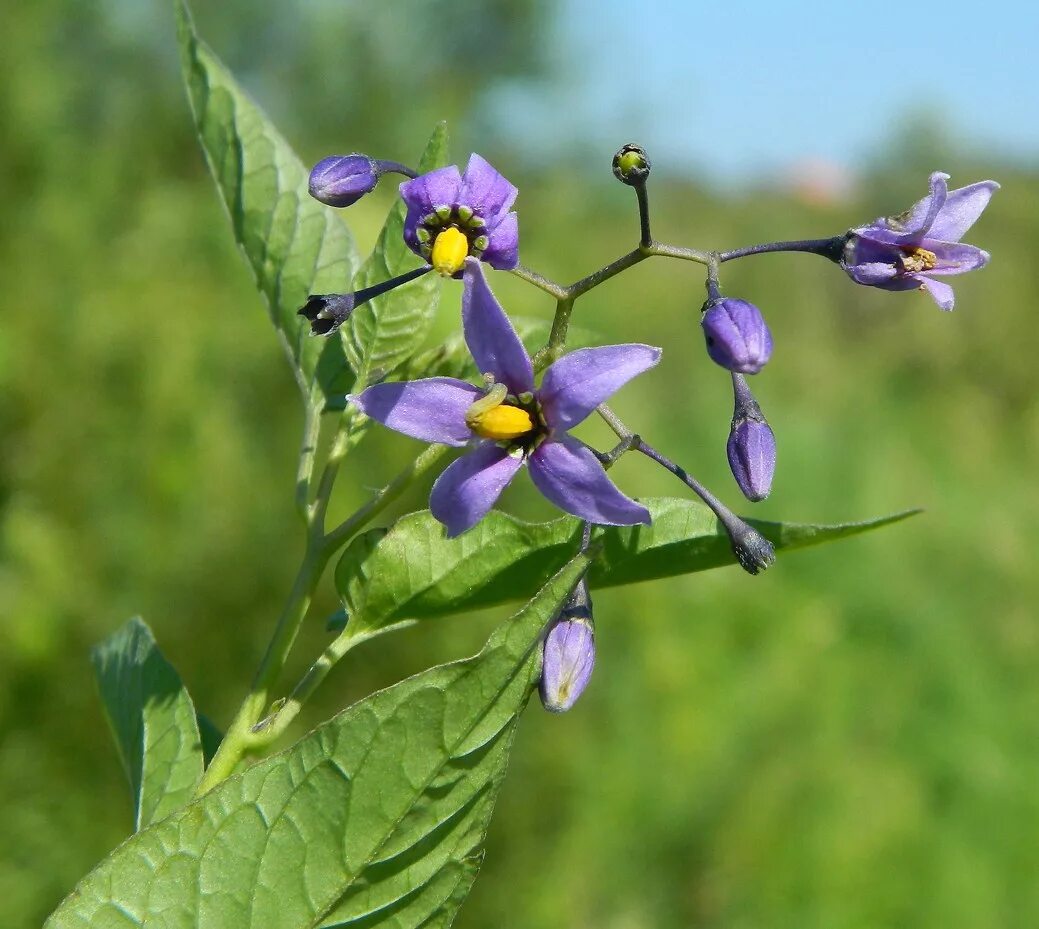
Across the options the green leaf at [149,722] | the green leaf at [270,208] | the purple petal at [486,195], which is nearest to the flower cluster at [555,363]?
the purple petal at [486,195]

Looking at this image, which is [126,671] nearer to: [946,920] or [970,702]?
[946,920]

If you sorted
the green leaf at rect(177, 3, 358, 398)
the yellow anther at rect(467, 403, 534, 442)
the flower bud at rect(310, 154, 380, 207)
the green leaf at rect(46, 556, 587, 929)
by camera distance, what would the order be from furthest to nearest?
the green leaf at rect(177, 3, 358, 398) → the flower bud at rect(310, 154, 380, 207) → the yellow anther at rect(467, 403, 534, 442) → the green leaf at rect(46, 556, 587, 929)

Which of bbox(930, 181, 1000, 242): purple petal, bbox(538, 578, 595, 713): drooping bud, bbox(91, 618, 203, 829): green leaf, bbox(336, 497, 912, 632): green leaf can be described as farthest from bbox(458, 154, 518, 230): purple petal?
bbox(91, 618, 203, 829): green leaf

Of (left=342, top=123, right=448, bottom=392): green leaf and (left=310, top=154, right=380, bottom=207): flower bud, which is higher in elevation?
(left=310, top=154, right=380, bottom=207): flower bud

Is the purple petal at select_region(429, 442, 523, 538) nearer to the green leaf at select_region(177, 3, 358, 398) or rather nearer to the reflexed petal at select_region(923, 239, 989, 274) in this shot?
the green leaf at select_region(177, 3, 358, 398)

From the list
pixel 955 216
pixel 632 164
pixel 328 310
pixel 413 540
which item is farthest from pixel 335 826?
pixel 955 216

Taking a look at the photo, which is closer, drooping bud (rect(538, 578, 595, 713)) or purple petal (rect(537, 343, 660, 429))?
purple petal (rect(537, 343, 660, 429))

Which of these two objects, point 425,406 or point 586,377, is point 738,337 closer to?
point 586,377
